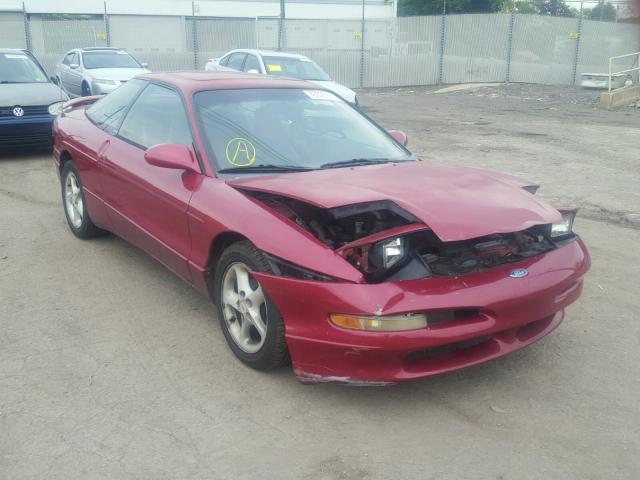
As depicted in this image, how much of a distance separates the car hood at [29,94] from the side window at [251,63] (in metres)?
5.09

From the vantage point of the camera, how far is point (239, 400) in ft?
11.1

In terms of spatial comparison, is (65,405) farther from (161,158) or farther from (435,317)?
(435,317)

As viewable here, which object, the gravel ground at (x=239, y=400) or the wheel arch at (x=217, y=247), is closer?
the gravel ground at (x=239, y=400)

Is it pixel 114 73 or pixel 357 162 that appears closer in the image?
pixel 357 162

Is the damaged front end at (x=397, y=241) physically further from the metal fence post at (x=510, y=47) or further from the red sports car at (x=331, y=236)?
the metal fence post at (x=510, y=47)

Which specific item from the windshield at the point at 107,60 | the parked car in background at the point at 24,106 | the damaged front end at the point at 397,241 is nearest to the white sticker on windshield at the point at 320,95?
the damaged front end at the point at 397,241

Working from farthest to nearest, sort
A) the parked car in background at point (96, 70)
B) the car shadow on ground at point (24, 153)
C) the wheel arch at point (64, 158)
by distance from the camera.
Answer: the parked car in background at point (96, 70)
the car shadow on ground at point (24, 153)
the wheel arch at point (64, 158)

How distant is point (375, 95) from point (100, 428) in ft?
68.9

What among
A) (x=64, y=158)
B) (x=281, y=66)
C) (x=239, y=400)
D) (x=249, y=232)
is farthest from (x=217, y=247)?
(x=281, y=66)

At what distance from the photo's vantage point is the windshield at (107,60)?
15.7 meters

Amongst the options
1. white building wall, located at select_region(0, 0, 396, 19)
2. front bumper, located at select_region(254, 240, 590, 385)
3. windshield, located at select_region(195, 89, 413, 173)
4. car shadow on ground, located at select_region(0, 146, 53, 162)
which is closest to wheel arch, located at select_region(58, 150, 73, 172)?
windshield, located at select_region(195, 89, 413, 173)

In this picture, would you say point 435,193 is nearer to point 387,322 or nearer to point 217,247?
point 387,322

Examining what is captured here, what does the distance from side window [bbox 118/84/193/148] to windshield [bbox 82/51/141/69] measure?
453 inches

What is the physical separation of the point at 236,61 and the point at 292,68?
1503mm
